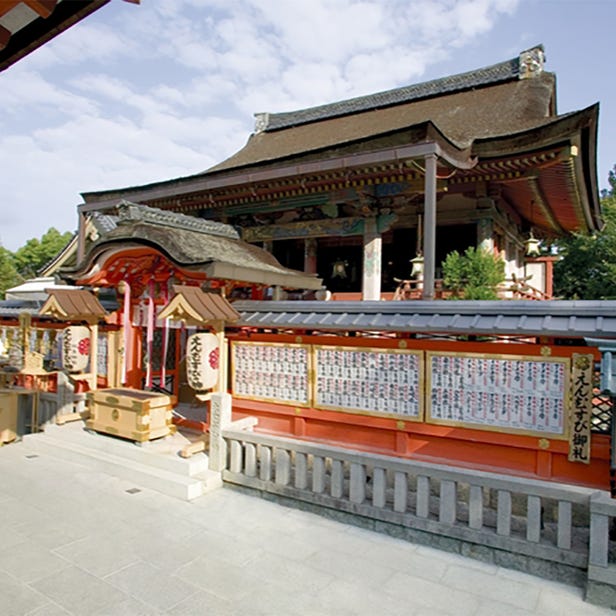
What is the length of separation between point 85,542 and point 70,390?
16.4ft

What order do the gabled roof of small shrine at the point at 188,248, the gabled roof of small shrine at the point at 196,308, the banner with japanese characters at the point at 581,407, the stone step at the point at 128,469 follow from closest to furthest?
the banner with japanese characters at the point at 581,407
the stone step at the point at 128,469
the gabled roof of small shrine at the point at 196,308
the gabled roof of small shrine at the point at 188,248

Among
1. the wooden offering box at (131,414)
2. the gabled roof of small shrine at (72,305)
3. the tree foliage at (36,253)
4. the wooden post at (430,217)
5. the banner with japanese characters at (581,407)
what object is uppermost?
the tree foliage at (36,253)

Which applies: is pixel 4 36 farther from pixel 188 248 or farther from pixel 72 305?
pixel 72 305

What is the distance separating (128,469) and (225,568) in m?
2.95

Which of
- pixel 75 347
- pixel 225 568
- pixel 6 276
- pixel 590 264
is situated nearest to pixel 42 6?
pixel 225 568

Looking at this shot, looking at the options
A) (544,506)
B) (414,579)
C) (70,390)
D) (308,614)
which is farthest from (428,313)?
(70,390)

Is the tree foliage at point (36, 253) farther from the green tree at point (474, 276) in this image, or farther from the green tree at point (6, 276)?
the green tree at point (474, 276)

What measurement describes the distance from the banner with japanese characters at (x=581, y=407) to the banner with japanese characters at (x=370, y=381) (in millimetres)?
1642

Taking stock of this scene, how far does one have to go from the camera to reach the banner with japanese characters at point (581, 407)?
4.82 meters

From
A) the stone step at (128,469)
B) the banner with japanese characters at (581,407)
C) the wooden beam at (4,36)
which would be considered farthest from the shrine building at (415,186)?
the wooden beam at (4,36)

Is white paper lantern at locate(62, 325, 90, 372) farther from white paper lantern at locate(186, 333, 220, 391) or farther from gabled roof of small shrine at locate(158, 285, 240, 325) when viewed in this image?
white paper lantern at locate(186, 333, 220, 391)

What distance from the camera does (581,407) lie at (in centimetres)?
484

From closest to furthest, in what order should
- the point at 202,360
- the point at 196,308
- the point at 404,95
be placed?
the point at 196,308 < the point at 202,360 < the point at 404,95

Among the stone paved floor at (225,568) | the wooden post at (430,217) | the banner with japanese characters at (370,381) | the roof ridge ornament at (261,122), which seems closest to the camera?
the stone paved floor at (225,568)
